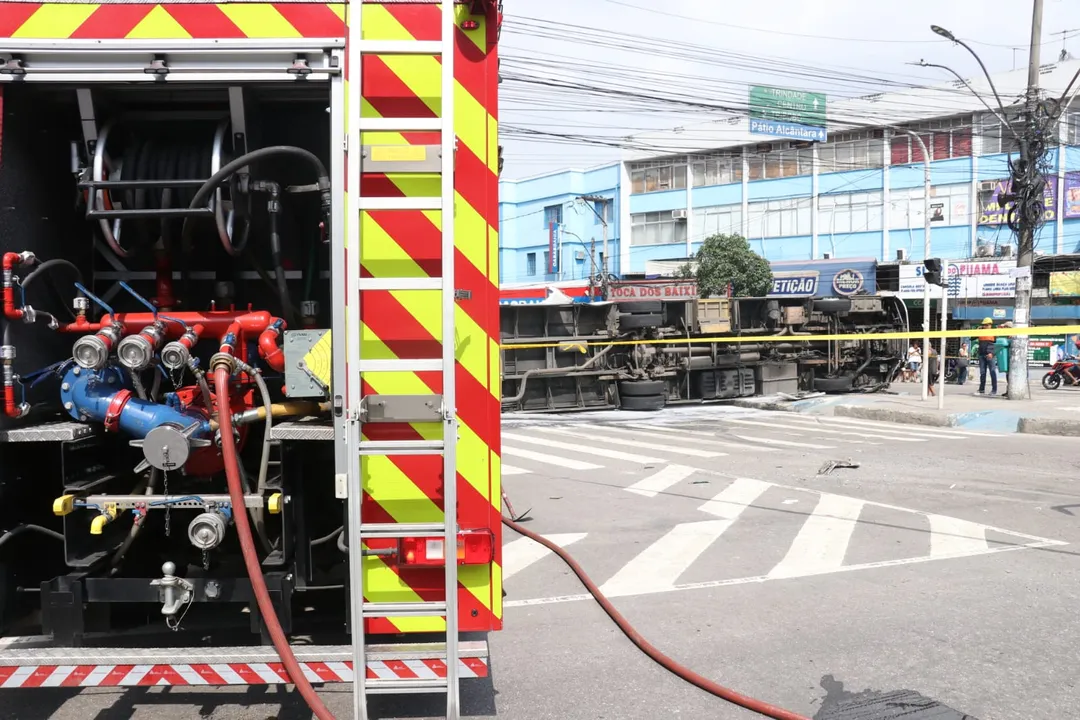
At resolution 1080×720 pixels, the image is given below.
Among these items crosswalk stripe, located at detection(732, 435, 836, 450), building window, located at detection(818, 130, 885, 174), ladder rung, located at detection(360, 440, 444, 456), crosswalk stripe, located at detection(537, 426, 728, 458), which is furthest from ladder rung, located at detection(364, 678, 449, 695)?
building window, located at detection(818, 130, 885, 174)

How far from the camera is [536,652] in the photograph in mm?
4973

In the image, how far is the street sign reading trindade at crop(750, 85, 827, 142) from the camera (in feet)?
99.2

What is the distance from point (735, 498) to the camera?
9.38 metres

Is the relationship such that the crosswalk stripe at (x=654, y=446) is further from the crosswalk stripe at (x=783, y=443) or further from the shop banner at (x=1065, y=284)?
the shop banner at (x=1065, y=284)

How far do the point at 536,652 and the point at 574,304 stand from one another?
13233 millimetres

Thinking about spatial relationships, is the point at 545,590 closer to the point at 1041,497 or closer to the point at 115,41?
the point at 115,41

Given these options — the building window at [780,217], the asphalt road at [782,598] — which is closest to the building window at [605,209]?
the building window at [780,217]

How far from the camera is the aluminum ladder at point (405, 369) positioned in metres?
3.10

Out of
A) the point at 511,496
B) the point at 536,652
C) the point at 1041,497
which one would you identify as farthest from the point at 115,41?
the point at 1041,497

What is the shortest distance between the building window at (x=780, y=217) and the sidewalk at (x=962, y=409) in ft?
84.8

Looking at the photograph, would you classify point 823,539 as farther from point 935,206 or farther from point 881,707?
point 935,206

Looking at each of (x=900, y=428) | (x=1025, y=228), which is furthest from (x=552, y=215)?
(x=900, y=428)

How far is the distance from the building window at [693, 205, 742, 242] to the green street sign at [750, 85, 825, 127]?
15.4 m

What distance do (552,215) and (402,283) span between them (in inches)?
2157
